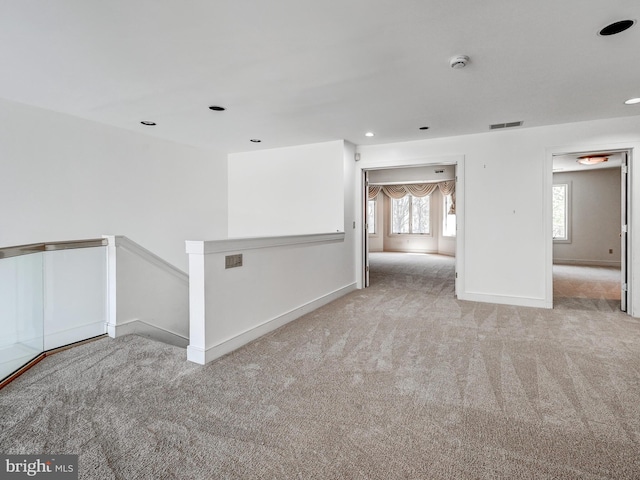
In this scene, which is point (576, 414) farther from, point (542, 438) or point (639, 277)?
point (639, 277)

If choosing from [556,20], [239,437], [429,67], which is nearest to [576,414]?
[239,437]

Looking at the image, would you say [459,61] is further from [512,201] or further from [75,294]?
[75,294]

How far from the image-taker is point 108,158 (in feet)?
14.2

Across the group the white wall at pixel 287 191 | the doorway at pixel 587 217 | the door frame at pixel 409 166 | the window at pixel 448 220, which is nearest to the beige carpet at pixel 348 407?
the door frame at pixel 409 166

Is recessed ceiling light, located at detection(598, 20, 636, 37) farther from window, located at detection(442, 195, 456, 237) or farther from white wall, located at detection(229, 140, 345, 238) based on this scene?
window, located at detection(442, 195, 456, 237)

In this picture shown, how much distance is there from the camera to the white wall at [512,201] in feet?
13.9

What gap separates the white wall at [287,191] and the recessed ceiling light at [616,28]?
327 centimetres

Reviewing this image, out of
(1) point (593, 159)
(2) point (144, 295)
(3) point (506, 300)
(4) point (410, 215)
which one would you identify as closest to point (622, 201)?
(3) point (506, 300)

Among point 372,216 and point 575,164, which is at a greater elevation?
point 575,164

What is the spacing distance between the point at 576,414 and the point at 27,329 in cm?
421

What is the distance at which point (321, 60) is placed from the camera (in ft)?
8.55

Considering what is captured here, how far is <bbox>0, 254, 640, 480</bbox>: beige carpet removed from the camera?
156 cm

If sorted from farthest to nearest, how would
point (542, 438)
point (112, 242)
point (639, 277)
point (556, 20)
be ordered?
point (639, 277) → point (112, 242) → point (556, 20) → point (542, 438)

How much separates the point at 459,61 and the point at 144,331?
4056mm
